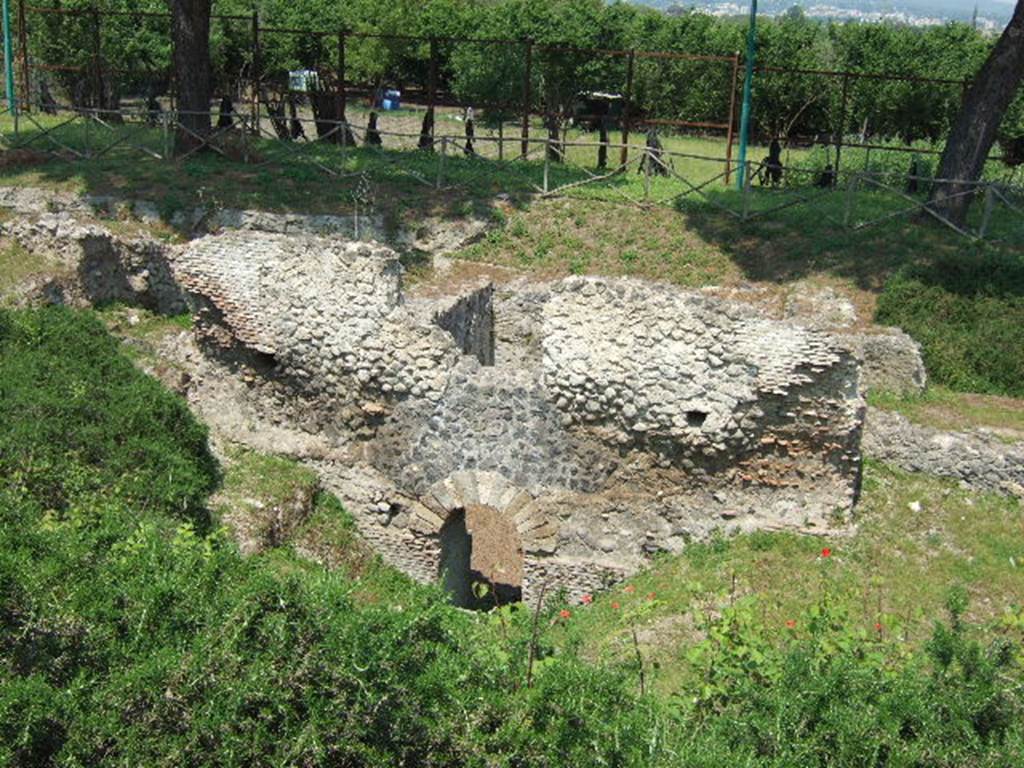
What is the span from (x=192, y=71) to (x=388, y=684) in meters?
15.8

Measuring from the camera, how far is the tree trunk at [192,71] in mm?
19658

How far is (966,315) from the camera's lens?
1509cm

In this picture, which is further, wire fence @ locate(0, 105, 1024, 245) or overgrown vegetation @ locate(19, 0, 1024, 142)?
overgrown vegetation @ locate(19, 0, 1024, 142)

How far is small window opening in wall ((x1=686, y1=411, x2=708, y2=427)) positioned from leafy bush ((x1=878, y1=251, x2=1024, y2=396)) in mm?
4679

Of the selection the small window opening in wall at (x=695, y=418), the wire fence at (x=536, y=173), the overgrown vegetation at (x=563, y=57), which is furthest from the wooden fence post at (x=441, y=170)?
the small window opening in wall at (x=695, y=418)

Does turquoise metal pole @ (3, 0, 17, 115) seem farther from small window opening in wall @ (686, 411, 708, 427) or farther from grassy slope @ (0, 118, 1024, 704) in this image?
small window opening in wall @ (686, 411, 708, 427)

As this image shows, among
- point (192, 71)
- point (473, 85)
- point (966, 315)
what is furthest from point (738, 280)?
point (473, 85)

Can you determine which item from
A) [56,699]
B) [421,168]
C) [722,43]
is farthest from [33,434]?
[722,43]

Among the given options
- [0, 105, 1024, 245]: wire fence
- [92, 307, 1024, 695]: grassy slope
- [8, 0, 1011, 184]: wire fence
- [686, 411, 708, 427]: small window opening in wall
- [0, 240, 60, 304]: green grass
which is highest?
[8, 0, 1011, 184]: wire fence

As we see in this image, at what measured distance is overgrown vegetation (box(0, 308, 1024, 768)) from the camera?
6.09m

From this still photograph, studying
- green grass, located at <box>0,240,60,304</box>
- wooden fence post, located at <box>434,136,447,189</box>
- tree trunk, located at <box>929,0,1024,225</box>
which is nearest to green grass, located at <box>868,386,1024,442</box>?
tree trunk, located at <box>929,0,1024,225</box>

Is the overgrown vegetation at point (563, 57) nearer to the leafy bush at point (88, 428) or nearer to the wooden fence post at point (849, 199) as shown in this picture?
the wooden fence post at point (849, 199)

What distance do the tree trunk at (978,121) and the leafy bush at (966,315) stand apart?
1414 millimetres

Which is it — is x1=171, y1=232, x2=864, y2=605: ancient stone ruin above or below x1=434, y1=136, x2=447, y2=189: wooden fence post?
below
